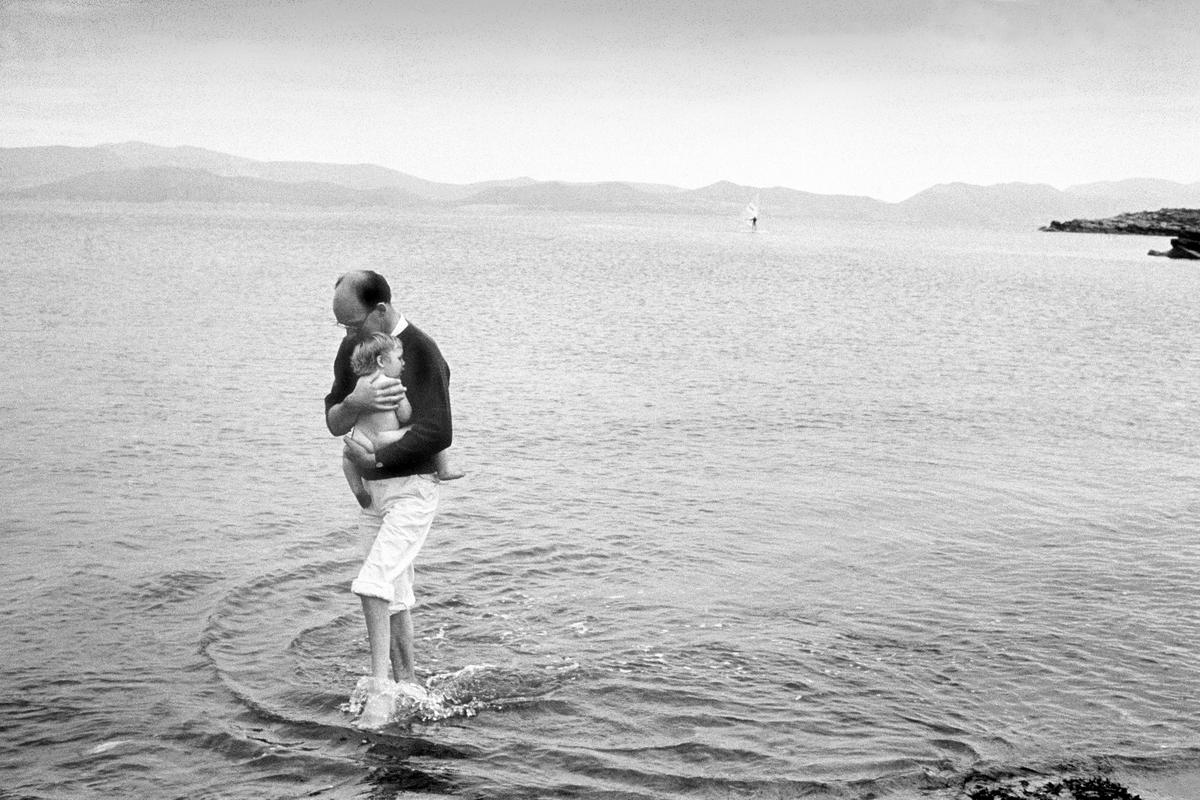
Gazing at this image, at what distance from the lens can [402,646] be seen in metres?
7.19

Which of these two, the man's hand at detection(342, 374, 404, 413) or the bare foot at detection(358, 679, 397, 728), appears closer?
the man's hand at detection(342, 374, 404, 413)

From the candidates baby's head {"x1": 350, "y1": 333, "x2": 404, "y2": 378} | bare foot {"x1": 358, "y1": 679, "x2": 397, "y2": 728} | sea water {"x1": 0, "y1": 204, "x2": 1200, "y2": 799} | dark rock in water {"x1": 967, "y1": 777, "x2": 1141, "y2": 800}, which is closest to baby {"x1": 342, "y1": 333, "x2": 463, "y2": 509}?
baby's head {"x1": 350, "y1": 333, "x2": 404, "y2": 378}

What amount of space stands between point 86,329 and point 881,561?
22436 mm

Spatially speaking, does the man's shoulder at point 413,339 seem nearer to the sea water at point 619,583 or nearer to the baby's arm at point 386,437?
the baby's arm at point 386,437

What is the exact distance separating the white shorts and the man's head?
914 millimetres

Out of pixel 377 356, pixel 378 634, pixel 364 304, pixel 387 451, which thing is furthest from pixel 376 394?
pixel 378 634

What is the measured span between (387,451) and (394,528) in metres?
0.48

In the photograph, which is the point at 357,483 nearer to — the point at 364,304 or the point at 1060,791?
the point at 364,304

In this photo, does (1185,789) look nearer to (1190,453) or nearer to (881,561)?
(881,561)

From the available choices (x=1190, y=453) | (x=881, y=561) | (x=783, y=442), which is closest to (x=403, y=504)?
(x=881, y=561)

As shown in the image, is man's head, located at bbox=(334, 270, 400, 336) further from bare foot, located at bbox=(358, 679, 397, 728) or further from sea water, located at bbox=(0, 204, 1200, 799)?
sea water, located at bbox=(0, 204, 1200, 799)

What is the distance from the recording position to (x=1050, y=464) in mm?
15336

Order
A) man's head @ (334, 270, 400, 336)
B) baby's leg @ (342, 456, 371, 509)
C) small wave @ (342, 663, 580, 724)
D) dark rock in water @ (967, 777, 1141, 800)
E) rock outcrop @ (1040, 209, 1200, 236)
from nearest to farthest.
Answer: dark rock in water @ (967, 777, 1141, 800) → man's head @ (334, 270, 400, 336) → baby's leg @ (342, 456, 371, 509) → small wave @ (342, 663, 580, 724) → rock outcrop @ (1040, 209, 1200, 236)

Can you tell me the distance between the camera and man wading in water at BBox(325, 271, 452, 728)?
6.46m
